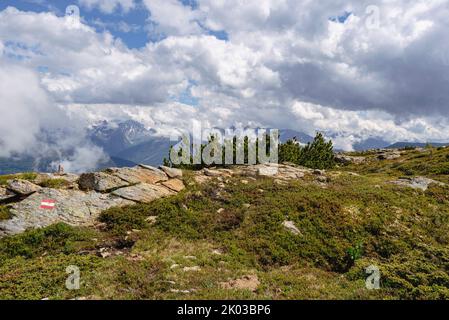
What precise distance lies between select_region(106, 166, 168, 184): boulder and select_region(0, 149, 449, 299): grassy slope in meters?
5.13

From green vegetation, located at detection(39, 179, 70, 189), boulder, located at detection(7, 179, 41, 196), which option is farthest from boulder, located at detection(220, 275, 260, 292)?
boulder, located at detection(7, 179, 41, 196)

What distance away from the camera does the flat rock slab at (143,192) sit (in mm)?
30156

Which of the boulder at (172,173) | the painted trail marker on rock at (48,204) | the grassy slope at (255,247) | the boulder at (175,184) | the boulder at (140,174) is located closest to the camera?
the grassy slope at (255,247)

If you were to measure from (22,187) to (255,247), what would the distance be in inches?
836

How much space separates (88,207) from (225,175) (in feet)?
53.6

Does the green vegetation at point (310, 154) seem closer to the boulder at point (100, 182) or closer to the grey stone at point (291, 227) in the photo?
the boulder at point (100, 182)

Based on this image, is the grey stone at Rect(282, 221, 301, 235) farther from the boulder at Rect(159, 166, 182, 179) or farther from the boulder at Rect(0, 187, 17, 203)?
the boulder at Rect(0, 187, 17, 203)

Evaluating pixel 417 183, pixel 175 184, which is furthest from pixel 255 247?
pixel 417 183

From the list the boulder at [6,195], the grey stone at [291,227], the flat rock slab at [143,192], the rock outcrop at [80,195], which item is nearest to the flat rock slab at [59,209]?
the rock outcrop at [80,195]

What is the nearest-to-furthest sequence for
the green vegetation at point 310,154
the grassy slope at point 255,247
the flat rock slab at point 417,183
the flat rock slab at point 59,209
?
the grassy slope at point 255,247, the flat rock slab at point 59,209, the flat rock slab at point 417,183, the green vegetation at point 310,154

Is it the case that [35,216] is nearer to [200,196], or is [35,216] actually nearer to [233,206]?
[200,196]

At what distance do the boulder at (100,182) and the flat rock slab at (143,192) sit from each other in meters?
1.16
